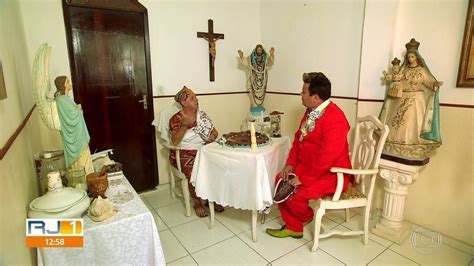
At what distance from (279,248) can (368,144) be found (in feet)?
3.37

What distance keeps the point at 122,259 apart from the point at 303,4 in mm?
2766

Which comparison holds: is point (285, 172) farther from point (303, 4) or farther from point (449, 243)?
point (303, 4)

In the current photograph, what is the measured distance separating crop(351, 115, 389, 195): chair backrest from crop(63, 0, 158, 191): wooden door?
78.0 inches

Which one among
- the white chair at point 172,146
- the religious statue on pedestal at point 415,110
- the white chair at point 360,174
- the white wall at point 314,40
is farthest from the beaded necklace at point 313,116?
the white chair at point 172,146

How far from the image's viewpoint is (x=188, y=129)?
2227mm

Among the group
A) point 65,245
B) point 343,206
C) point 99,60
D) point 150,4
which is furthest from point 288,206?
point 150,4

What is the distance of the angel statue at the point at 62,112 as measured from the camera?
3.83 ft

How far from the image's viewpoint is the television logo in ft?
3.06

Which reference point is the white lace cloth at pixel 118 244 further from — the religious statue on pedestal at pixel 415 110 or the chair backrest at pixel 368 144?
the religious statue on pedestal at pixel 415 110

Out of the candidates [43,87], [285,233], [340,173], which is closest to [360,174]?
[340,173]

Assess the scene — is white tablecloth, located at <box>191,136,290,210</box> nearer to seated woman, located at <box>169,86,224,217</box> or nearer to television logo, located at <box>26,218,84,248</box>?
seated woman, located at <box>169,86,224,217</box>

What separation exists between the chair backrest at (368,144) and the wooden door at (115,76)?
198 centimetres

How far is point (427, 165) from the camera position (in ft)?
6.52

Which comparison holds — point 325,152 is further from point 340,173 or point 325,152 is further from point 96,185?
point 96,185
